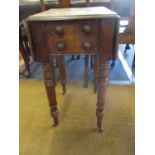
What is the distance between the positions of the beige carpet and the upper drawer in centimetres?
52

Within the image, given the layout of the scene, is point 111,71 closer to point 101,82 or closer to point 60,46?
point 101,82

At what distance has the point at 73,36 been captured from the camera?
0.97 meters

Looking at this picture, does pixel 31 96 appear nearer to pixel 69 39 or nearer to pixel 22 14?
pixel 22 14

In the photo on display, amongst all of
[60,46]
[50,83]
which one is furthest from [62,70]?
[60,46]

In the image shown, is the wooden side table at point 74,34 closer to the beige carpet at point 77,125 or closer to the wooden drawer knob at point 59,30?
the wooden drawer knob at point 59,30

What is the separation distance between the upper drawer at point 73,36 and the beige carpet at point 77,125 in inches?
20.6

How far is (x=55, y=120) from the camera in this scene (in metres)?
1.27

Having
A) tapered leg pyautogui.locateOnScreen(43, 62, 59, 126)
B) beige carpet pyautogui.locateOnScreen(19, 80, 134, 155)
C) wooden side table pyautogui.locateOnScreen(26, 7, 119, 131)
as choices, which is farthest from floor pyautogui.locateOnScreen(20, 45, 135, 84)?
wooden side table pyautogui.locateOnScreen(26, 7, 119, 131)

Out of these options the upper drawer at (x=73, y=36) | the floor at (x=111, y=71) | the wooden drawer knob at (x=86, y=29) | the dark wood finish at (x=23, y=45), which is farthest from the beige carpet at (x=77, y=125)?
the wooden drawer knob at (x=86, y=29)

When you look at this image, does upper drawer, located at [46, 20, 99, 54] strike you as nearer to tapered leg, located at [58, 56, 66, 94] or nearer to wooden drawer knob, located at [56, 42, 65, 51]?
wooden drawer knob, located at [56, 42, 65, 51]

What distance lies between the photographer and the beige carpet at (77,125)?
1.12 metres

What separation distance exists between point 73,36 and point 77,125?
606 millimetres

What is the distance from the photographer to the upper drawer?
93 centimetres
